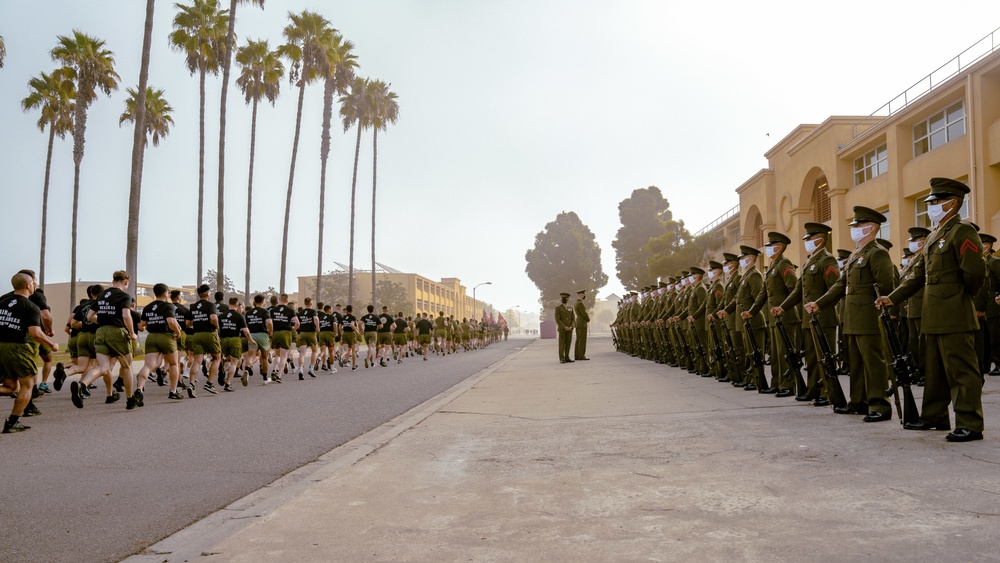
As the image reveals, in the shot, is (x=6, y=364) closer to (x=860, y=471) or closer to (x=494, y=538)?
(x=494, y=538)

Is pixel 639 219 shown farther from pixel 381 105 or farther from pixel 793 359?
pixel 793 359

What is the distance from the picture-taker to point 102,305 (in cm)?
1094

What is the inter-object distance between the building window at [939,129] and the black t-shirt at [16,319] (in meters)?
25.6

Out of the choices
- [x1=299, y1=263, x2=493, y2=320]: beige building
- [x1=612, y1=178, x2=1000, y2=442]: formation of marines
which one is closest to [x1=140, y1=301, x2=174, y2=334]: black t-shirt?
[x1=612, y1=178, x2=1000, y2=442]: formation of marines

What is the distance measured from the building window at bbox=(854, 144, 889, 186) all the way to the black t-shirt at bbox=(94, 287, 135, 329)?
26441 millimetres

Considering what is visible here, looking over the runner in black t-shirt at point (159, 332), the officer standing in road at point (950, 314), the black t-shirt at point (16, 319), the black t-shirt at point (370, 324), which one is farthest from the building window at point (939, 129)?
the black t-shirt at point (16, 319)

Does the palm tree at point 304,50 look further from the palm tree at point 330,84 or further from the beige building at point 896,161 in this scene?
the beige building at point 896,161

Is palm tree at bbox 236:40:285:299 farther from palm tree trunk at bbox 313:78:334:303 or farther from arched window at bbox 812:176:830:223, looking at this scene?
arched window at bbox 812:176:830:223

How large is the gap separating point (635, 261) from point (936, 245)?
61.9 metres

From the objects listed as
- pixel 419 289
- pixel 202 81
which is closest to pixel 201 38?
pixel 202 81

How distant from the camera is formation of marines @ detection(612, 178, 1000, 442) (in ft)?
19.9

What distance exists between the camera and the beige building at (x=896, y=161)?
22.1m

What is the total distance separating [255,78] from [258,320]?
84.6ft

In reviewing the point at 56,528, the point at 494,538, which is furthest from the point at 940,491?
the point at 56,528
